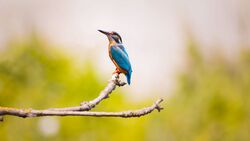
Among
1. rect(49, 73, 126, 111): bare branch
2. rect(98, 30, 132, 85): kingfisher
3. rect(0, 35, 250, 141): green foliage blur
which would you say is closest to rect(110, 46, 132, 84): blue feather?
rect(98, 30, 132, 85): kingfisher

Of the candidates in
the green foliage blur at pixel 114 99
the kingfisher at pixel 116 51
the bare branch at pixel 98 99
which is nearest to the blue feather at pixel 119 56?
the kingfisher at pixel 116 51

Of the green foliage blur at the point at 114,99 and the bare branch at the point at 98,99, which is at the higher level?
the green foliage blur at the point at 114,99

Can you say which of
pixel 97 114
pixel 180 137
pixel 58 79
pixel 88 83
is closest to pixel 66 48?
pixel 58 79

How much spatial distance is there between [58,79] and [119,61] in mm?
2047

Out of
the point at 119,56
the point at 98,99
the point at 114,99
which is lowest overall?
the point at 98,99

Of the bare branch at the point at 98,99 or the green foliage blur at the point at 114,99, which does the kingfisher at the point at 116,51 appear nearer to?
the bare branch at the point at 98,99

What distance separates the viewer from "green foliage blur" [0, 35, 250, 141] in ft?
9.05

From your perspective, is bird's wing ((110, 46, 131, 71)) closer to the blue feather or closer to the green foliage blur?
the blue feather

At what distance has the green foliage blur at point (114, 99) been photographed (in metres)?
2.76

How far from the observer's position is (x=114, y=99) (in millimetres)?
3213

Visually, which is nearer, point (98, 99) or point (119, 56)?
point (98, 99)

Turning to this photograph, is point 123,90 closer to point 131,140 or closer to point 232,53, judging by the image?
point 131,140

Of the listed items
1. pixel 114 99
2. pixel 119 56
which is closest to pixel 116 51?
pixel 119 56

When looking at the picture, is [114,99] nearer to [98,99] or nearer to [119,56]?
[119,56]
